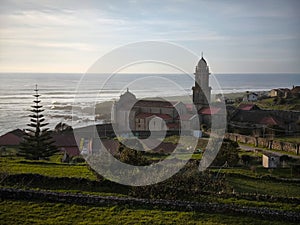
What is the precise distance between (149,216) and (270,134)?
19710 mm

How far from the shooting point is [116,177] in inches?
442

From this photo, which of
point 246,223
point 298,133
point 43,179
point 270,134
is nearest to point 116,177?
point 43,179

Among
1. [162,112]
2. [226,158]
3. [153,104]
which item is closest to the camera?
[226,158]

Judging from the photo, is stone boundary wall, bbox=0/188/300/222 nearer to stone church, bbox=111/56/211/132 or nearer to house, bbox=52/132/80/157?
house, bbox=52/132/80/157

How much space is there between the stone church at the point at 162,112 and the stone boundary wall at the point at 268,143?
5.53 meters

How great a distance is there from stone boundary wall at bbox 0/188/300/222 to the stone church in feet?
66.8

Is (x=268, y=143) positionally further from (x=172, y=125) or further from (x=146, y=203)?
(x=146, y=203)

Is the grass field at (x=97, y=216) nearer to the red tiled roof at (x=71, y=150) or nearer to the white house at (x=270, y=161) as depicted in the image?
the white house at (x=270, y=161)

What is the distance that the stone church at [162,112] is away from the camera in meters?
30.1

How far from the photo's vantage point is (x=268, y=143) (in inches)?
851

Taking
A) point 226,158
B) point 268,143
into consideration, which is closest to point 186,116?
point 268,143

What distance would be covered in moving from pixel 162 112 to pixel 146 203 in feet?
77.6

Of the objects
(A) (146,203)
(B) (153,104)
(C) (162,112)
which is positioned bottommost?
(A) (146,203)

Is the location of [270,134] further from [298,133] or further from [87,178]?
[87,178]
